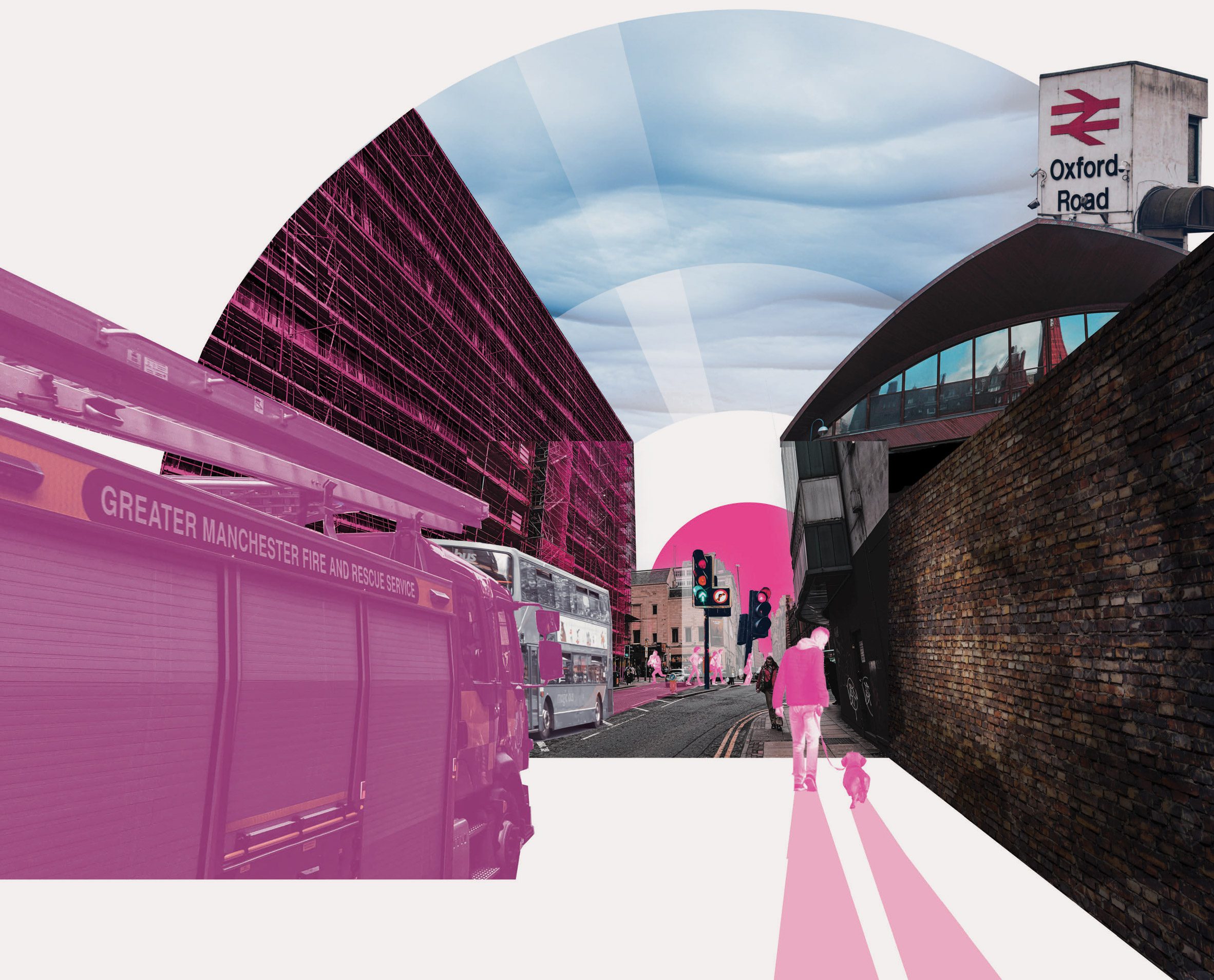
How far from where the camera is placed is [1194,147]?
13750 millimetres

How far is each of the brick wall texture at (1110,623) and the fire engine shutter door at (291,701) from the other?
14.0 ft

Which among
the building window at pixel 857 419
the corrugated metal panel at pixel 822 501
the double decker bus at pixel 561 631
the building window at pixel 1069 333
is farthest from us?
the building window at pixel 857 419

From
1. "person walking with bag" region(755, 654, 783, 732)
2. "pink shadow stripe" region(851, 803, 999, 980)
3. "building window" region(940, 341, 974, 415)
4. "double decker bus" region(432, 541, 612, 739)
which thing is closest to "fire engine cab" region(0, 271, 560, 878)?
"pink shadow stripe" region(851, 803, 999, 980)

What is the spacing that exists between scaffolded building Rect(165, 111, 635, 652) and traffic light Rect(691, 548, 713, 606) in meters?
1.24

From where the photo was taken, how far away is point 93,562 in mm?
3951

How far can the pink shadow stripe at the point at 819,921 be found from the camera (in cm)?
492

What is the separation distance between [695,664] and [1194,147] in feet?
59.5

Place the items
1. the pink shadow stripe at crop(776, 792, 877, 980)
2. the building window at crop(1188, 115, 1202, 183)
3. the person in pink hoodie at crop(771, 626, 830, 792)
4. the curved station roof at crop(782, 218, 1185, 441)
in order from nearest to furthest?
1. the pink shadow stripe at crop(776, 792, 877, 980)
2. the person in pink hoodie at crop(771, 626, 830, 792)
3. the building window at crop(1188, 115, 1202, 183)
4. the curved station roof at crop(782, 218, 1185, 441)

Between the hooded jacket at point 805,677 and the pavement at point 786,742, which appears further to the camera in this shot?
the pavement at point 786,742

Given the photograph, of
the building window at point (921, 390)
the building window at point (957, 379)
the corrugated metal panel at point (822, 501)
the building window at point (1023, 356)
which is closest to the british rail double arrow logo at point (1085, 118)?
the building window at point (1023, 356)

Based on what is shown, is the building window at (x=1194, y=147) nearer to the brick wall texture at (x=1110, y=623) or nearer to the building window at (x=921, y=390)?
the building window at (x=921, y=390)

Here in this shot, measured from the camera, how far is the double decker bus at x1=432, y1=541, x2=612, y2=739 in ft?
43.0

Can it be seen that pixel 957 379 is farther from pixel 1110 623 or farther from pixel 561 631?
pixel 1110 623

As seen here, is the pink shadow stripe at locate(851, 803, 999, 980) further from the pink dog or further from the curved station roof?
the curved station roof
